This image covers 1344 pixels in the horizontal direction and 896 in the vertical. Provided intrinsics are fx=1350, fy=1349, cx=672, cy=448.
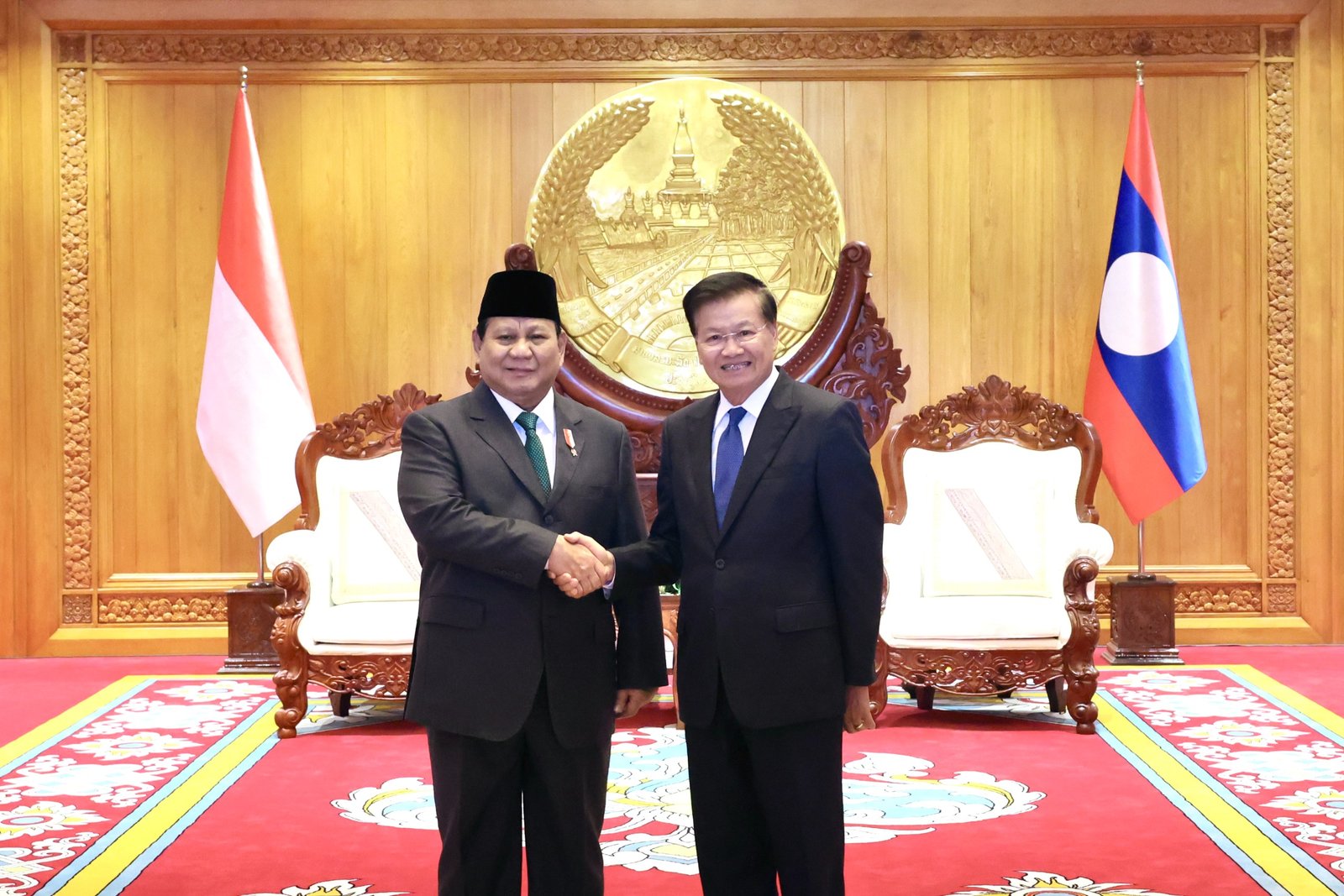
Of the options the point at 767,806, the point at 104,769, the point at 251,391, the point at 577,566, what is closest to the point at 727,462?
the point at 577,566

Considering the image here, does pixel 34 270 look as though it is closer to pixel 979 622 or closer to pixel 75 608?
pixel 75 608

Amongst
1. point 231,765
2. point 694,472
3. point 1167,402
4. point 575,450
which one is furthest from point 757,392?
point 1167,402

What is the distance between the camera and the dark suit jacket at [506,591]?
2377mm

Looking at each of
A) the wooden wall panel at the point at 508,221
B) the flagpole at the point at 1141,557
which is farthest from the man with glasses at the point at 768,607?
the wooden wall panel at the point at 508,221

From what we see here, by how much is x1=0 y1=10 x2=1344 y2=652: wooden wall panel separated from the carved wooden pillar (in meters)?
0.97

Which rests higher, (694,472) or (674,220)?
(674,220)

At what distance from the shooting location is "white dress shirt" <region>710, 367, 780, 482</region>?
8.16ft

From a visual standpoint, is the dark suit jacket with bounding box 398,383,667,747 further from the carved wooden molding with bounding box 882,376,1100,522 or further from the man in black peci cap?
the carved wooden molding with bounding box 882,376,1100,522

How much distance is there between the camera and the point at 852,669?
2.41 m

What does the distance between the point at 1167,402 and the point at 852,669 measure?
402 centimetres

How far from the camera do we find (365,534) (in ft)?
17.5

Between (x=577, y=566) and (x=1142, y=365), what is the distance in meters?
4.30

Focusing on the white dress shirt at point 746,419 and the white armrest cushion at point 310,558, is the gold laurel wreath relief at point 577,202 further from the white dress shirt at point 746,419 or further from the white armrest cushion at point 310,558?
the white dress shirt at point 746,419

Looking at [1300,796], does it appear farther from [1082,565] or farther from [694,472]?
[694,472]
